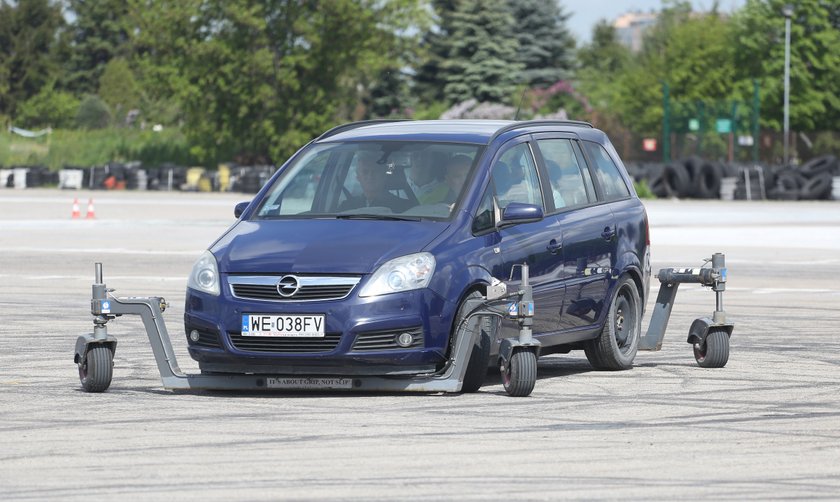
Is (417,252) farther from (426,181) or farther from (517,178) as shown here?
(517,178)

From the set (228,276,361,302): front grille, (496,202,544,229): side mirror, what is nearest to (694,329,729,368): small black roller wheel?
(496,202,544,229): side mirror

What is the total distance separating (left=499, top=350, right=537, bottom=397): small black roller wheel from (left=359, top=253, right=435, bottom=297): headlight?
2.33ft

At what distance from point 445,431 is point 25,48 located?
113m

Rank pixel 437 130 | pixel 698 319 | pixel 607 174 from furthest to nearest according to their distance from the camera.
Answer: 1. pixel 607 174
2. pixel 698 319
3. pixel 437 130

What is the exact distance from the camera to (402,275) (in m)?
10.3

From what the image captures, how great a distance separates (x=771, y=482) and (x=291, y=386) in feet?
11.9

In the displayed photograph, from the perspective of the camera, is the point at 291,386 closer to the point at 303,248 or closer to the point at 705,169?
the point at 303,248

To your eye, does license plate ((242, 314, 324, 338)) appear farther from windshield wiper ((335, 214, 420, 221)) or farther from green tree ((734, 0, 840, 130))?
green tree ((734, 0, 840, 130))

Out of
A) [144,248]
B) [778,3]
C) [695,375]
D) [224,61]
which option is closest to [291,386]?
[695,375]

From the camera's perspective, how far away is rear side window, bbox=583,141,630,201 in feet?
41.8

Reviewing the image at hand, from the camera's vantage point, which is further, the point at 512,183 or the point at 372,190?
the point at 512,183

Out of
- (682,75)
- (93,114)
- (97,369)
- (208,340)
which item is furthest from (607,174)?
(93,114)

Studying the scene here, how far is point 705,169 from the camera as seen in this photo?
52.8 metres

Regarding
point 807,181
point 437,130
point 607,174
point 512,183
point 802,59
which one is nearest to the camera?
point 512,183
